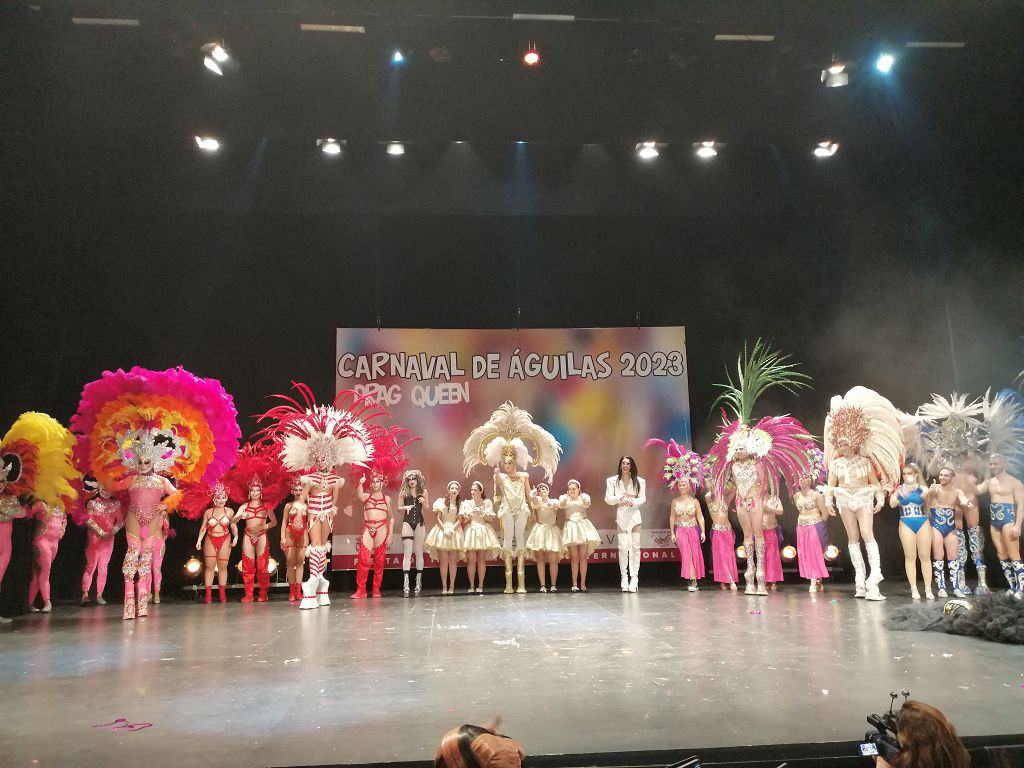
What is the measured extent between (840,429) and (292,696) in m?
6.36

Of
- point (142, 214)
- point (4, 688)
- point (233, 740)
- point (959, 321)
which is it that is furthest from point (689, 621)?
point (142, 214)

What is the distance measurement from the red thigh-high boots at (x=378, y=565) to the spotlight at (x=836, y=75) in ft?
23.8

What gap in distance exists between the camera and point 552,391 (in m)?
9.75

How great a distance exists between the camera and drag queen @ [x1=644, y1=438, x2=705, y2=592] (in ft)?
28.2

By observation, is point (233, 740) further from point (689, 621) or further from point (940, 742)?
point (689, 621)

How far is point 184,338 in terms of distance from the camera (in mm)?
9328

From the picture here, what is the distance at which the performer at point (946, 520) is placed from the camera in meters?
7.30

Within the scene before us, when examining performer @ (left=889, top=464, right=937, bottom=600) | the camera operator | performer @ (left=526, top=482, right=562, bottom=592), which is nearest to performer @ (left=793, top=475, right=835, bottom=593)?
performer @ (left=889, top=464, right=937, bottom=600)

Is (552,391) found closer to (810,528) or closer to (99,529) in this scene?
(810,528)

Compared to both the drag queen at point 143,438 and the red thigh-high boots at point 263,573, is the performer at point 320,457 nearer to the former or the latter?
the red thigh-high boots at point 263,573

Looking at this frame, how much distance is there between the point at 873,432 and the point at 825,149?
4069 millimetres

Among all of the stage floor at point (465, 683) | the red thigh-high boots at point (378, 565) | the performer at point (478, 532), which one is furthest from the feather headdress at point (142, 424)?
the performer at point (478, 532)

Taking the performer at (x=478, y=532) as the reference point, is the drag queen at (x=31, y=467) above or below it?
above

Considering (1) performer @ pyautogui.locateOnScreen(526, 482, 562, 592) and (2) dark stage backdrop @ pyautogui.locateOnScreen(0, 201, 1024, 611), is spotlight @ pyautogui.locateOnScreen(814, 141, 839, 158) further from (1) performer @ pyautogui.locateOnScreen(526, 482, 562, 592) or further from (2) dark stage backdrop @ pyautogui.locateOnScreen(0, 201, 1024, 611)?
(1) performer @ pyautogui.locateOnScreen(526, 482, 562, 592)
